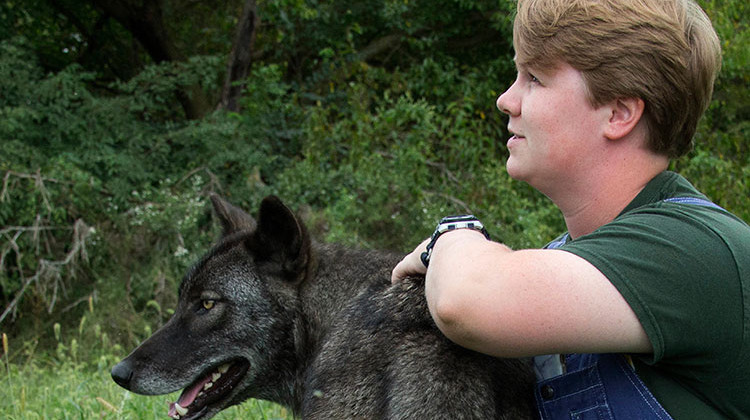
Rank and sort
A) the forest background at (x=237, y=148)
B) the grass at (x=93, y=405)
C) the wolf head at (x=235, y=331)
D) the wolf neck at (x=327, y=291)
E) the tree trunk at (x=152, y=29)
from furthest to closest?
the tree trunk at (x=152, y=29) < the forest background at (x=237, y=148) < the grass at (x=93, y=405) < the wolf head at (x=235, y=331) < the wolf neck at (x=327, y=291)

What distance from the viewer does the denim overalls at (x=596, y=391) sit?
2.17m

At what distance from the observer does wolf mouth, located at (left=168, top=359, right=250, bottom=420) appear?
3.52 m

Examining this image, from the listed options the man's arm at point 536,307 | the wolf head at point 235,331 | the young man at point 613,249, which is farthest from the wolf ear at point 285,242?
the man's arm at point 536,307

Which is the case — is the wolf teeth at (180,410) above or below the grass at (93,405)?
above

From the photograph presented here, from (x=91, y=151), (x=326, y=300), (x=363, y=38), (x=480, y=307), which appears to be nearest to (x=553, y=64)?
(x=480, y=307)

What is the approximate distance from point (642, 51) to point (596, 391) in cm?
100

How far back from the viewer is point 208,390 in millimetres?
3607

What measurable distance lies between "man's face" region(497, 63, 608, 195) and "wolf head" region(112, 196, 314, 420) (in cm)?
130

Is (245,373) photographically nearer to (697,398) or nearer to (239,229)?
(239,229)

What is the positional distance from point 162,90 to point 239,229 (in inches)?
267

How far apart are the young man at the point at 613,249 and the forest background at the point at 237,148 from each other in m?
5.35

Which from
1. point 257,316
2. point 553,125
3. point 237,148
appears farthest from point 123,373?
point 237,148

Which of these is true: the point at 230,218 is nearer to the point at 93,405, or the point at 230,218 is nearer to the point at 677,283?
the point at 93,405

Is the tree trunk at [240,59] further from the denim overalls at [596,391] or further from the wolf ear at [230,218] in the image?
the denim overalls at [596,391]
